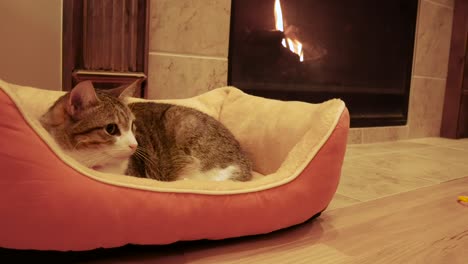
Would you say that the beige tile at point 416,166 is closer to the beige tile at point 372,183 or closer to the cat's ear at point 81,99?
the beige tile at point 372,183

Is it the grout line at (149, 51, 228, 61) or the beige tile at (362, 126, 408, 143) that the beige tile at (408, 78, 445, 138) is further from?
the grout line at (149, 51, 228, 61)

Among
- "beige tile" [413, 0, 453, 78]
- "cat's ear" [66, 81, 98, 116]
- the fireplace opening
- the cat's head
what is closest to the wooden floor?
the cat's head

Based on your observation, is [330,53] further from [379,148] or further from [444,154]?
[444,154]

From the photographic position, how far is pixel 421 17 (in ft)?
9.94

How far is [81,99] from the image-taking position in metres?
0.94

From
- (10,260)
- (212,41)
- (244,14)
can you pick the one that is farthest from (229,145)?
(244,14)

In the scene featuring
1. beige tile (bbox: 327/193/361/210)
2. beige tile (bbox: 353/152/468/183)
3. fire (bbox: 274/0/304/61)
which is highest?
fire (bbox: 274/0/304/61)

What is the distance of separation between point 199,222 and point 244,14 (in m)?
1.46

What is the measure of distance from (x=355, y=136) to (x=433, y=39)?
45.8 inches

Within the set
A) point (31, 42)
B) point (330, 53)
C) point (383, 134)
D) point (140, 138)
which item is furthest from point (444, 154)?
point (31, 42)

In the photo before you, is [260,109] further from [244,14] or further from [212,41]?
[244,14]

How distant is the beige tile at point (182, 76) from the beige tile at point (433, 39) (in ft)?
Result: 6.05

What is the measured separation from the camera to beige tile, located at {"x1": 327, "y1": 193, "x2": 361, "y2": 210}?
131 cm

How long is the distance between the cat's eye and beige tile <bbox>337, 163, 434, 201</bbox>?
87 cm
